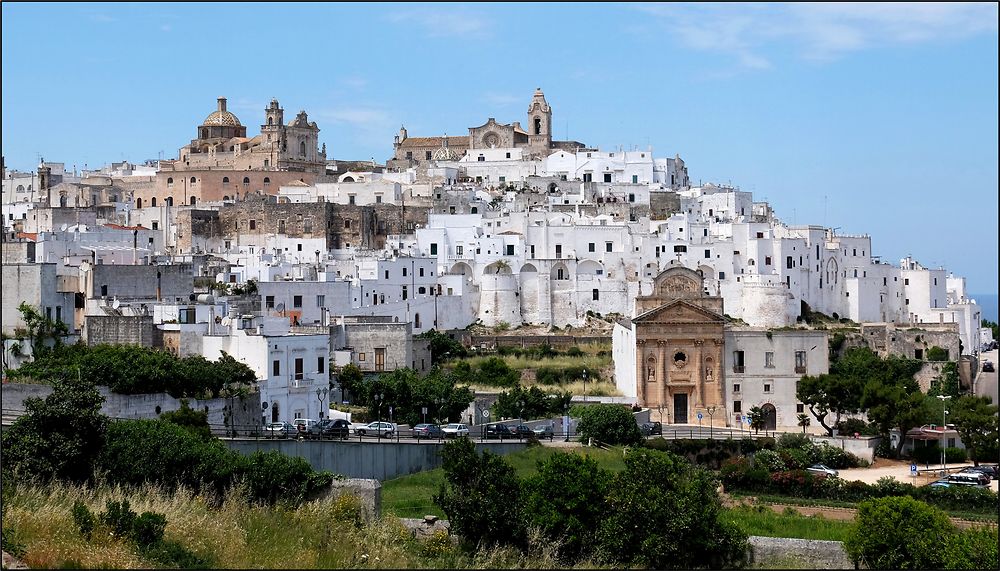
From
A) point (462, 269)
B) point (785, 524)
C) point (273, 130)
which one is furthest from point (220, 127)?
point (785, 524)

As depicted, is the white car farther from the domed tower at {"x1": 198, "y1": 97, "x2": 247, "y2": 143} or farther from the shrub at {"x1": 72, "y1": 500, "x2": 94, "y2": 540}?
the domed tower at {"x1": 198, "y1": 97, "x2": 247, "y2": 143}

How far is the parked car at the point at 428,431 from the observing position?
3175 centimetres

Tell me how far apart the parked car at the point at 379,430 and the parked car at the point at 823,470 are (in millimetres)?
9231

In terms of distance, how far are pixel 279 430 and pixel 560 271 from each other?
2821 centimetres

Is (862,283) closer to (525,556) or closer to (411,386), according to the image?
(411,386)

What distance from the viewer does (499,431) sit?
33.7 metres

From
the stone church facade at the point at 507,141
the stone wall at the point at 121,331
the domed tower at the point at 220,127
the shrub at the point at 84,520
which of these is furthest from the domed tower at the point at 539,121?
the shrub at the point at 84,520

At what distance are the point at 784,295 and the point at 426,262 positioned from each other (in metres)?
13.5

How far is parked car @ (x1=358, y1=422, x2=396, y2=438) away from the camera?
103ft

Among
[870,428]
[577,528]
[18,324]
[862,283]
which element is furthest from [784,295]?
[577,528]

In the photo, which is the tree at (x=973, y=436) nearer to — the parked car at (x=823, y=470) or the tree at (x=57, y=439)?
the parked car at (x=823, y=470)

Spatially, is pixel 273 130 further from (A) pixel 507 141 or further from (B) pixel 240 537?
(B) pixel 240 537

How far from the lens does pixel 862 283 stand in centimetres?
6041

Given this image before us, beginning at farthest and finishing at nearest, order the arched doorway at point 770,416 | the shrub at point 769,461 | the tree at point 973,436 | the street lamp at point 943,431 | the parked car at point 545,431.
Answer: the arched doorway at point 770,416
the street lamp at point 943,431
the parked car at point 545,431
the shrub at point 769,461
the tree at point 973,436
